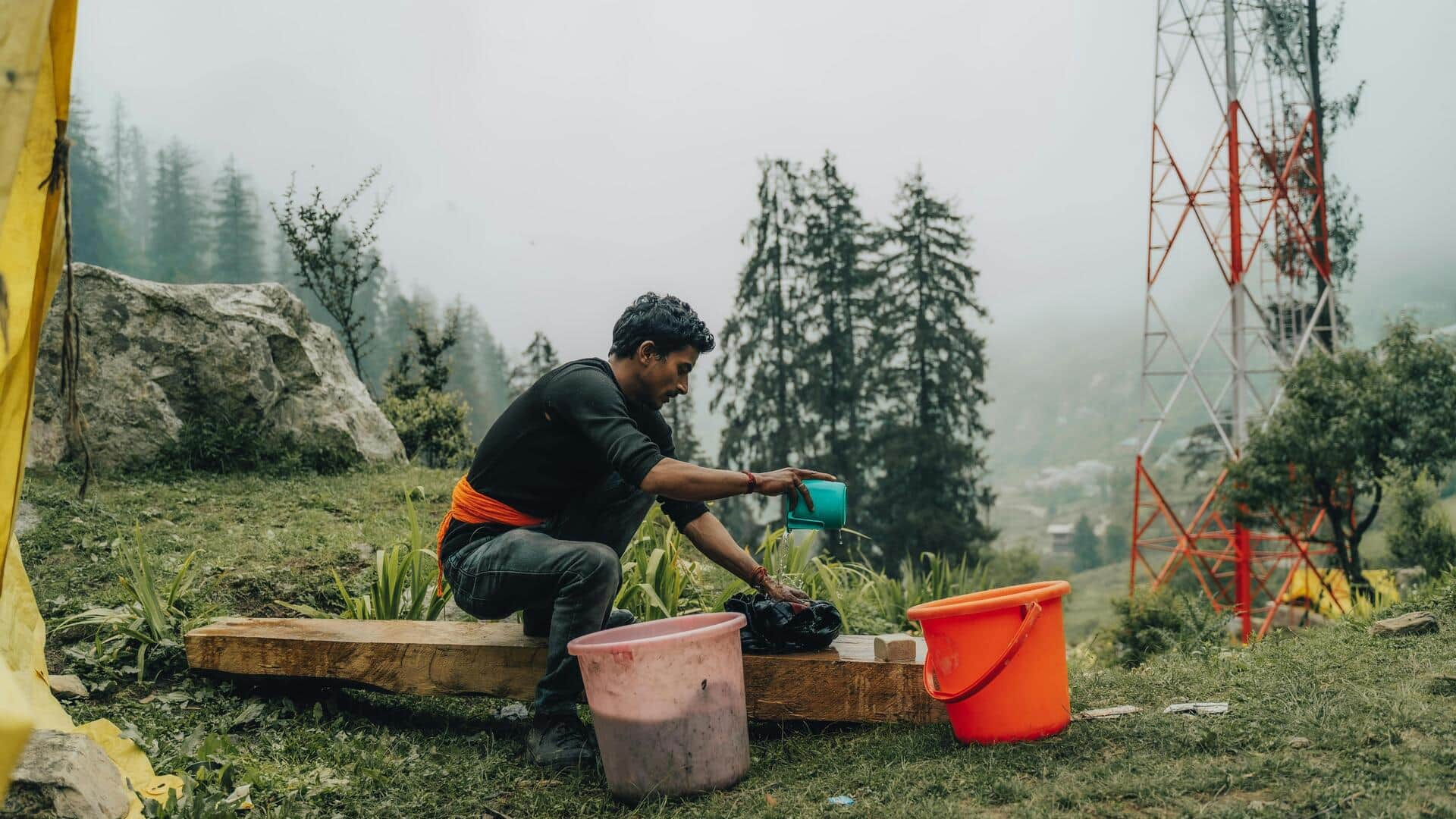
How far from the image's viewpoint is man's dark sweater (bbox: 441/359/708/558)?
291cm

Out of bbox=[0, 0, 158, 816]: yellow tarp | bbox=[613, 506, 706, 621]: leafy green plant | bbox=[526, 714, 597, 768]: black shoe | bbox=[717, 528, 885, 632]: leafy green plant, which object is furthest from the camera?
bbox=[717, 528, 885, 632]: leafy green plant

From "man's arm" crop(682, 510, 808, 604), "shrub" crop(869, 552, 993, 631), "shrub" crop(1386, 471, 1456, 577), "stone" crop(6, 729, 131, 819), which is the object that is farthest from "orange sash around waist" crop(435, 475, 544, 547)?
"shrub" crop(1386, 471, 1456, 577)

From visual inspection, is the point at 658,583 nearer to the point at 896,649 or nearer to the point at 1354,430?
the point at 896,649

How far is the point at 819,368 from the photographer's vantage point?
23.5 meters

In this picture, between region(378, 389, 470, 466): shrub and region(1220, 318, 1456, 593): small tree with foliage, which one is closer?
region(378, 389, 470, 466): shrub

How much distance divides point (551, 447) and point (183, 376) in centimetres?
588

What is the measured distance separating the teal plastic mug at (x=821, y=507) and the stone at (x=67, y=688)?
248 centimetres

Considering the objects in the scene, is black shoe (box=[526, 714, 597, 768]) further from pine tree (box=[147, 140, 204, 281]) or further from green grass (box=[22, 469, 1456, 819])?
pine tree (box=[147, 140, 204, 281])

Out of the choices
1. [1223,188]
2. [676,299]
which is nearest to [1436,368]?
[1223,188]

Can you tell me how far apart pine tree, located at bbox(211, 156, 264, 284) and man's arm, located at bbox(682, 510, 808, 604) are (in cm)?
3763

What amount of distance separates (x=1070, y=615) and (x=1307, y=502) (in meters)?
34.1

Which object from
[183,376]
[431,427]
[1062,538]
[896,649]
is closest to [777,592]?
[896,649]

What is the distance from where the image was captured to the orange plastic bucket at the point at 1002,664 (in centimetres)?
267

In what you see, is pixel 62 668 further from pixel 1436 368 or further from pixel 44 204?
pixel 1436 368
